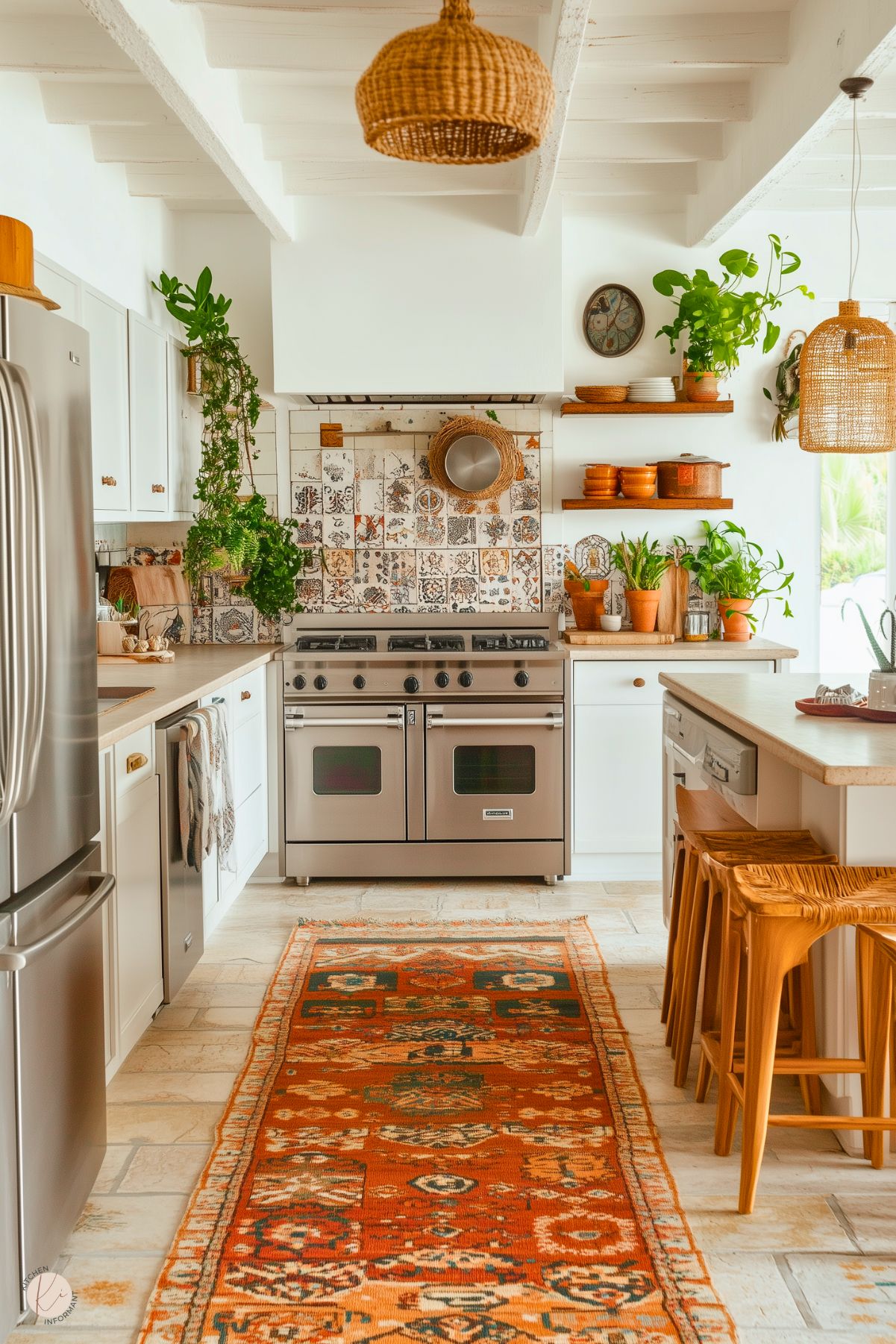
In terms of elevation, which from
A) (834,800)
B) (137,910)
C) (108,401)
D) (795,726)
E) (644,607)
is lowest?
(137,910)

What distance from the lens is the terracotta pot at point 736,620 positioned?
5.02 metres

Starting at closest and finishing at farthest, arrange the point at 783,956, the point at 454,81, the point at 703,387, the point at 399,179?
the point at 454,81, the point at 783,956, the point at 399,179, the point at 703,387

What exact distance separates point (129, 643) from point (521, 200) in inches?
87.6

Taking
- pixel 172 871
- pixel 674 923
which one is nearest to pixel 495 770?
pixel 674 923

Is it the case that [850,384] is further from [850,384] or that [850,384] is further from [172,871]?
[172,871]

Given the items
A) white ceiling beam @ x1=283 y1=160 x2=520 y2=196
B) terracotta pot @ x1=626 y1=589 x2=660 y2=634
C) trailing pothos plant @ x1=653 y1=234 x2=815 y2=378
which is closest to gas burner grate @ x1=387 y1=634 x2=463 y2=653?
terracotta pot @ x1=626 y1=589 x2=660 y2=634

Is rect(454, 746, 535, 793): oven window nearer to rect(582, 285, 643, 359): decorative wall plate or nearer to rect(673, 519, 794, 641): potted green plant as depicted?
rect(673, 519, 794, 641): potted green plant

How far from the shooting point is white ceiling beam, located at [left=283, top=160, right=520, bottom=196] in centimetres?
445

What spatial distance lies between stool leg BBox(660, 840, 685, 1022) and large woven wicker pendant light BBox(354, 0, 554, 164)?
1.86 metres

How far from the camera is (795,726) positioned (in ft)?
8.86

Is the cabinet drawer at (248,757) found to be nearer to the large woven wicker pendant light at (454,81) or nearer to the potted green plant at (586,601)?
the potted green plant at (586,601)

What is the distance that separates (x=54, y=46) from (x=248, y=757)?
94.1 inches

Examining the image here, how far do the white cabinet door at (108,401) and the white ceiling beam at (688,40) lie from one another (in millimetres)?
1680

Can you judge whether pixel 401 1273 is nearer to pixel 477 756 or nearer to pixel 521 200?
pixel 477 756
